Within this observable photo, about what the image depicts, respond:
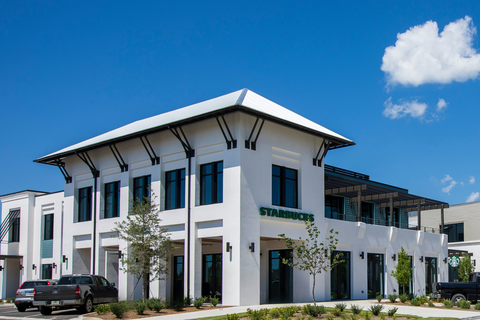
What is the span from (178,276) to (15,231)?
2030cm

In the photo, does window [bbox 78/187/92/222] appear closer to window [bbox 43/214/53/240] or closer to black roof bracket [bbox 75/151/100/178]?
black roof bracket [bbox 75/151/100/178]

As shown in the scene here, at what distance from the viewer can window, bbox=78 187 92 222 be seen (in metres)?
37.3

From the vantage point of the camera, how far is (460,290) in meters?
29.0

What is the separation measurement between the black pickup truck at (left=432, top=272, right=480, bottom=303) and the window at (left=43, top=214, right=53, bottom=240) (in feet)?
100

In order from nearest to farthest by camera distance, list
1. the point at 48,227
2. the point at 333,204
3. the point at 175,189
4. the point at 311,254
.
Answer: the point at 311,254 < the point at 175,189 < the point at 333,204 < the point at 48,227

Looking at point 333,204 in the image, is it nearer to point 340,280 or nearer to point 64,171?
point 340,280

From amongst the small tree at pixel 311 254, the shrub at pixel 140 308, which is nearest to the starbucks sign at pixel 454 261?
the small tree at pixel 311 254

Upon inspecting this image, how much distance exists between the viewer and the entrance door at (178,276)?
3325 centimetres

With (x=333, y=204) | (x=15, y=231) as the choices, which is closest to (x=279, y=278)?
(x=333, y=204)

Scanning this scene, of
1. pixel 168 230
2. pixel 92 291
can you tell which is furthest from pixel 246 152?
pixel 92 291

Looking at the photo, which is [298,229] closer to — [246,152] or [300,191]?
[300,191]

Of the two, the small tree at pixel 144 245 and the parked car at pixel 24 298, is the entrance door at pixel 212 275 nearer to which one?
the small tree at pixel 144 245

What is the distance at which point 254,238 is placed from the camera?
1053 inches

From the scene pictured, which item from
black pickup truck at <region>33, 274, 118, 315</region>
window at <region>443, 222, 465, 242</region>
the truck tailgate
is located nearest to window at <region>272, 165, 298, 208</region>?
black pickup truck at <region>33, 274, 118, 315</region>
